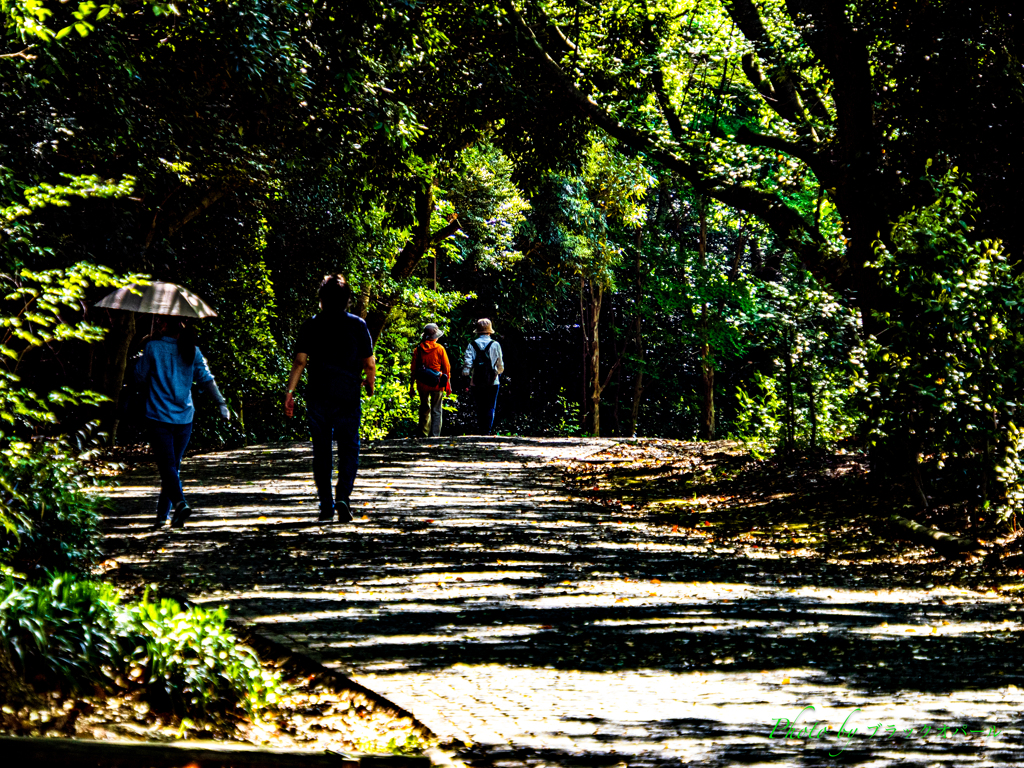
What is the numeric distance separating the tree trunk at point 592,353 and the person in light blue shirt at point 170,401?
90.1 feet

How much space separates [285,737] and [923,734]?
8.48ft

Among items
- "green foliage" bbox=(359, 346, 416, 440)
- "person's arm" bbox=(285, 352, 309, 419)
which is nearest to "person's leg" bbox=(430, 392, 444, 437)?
"green foliage" bbox=(359, 346, 416, 440)

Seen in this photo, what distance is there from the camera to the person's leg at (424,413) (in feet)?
73.5

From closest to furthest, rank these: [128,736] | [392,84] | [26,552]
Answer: [128,736] < [26,552] < [392,84]

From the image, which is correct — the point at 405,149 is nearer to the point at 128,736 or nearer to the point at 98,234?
the point at 98,234

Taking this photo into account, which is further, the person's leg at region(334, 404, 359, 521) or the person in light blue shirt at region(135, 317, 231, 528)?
the person's leg at region(334, 404, 359, 521)

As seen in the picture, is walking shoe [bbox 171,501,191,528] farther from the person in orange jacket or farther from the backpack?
the backpack

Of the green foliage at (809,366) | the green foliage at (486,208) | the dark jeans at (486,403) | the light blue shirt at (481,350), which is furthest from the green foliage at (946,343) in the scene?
the green foliage at (486,208)

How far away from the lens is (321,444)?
10602mm

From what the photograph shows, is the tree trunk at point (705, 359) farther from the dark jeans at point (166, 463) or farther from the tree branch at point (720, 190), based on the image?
the dark jeans at point (166, 463)

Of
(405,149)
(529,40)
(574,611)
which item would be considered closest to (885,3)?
(529,40)

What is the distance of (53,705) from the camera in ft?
14.5

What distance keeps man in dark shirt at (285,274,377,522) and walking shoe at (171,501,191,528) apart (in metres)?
1.20

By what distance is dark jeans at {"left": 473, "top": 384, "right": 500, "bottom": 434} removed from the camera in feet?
71.6
